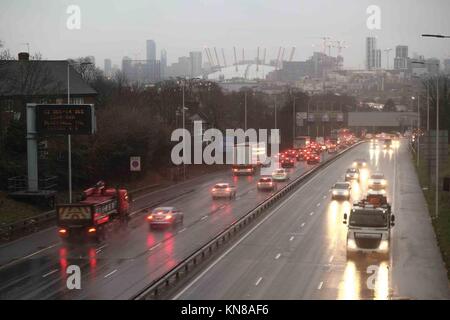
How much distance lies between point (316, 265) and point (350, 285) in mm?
3239

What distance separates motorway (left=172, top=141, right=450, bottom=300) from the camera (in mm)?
19875

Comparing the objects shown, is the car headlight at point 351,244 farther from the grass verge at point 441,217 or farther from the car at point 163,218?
the car at point 163,218

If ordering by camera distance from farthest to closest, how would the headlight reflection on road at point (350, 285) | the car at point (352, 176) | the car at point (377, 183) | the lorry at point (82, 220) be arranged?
the car at point (352, 176)
the car at point (377, 183)
the lorry at point (82, 220)
the headlight reflection on road at point (350, 285)

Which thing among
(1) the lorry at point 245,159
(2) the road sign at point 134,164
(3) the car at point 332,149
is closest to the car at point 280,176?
(1) the lorry at point 245,159

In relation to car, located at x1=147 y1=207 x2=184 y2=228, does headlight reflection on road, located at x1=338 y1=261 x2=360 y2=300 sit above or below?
below

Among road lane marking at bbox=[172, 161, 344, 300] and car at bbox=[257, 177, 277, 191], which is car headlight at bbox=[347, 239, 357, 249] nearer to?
road lane marking at bbox=[172, 161, 344, 300]

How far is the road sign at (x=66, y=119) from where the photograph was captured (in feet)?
122

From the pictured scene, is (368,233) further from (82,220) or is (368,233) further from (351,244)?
(82,220)

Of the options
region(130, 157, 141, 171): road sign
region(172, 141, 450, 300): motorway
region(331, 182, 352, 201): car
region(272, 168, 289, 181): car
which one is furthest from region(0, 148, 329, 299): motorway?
region(272, 168, 289, 181): car

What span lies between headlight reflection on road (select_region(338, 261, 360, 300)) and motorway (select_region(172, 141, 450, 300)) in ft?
0.09

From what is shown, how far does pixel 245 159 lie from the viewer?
6612cm

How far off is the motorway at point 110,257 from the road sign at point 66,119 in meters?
5.33
